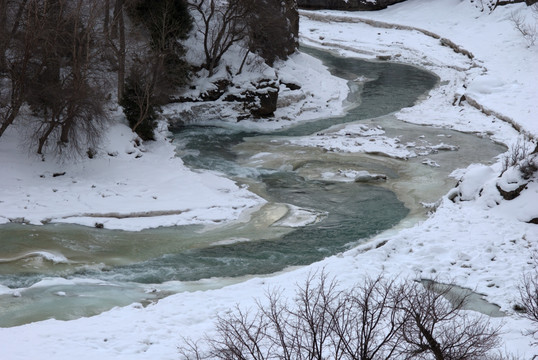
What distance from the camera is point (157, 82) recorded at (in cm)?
2719

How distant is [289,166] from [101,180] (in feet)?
24.3

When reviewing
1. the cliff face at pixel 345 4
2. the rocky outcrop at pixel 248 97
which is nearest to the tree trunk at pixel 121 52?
the rocky outcrop at pixel 248 97

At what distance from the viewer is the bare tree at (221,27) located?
33.8m

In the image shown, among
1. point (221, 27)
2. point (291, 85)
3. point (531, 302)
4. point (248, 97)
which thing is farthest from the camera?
point (291, 85)

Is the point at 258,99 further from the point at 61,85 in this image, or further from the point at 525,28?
the point at 525,28

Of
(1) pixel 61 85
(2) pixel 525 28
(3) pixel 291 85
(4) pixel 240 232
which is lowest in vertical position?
(4) pixel 240 232

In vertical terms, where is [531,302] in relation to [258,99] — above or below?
below

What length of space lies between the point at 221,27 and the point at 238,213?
59.9 feet

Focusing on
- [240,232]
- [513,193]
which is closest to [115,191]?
[240,232]

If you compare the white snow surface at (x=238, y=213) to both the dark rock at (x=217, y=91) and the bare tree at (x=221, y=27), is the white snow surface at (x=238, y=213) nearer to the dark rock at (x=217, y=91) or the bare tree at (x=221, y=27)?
the dark rock at (x=217, y=91)

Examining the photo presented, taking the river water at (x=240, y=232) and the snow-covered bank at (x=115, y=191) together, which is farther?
the snow-covered bank at (x=115, y=191)

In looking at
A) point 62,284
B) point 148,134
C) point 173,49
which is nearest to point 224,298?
point 62,284

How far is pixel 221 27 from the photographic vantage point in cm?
3591

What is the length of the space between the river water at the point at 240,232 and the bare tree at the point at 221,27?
4840mm
